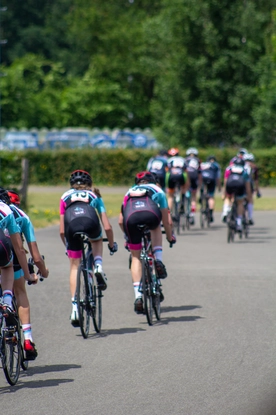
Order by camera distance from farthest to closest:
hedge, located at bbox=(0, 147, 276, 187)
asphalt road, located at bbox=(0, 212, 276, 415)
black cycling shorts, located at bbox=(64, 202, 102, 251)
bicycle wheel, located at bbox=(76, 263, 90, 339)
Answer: hedge, located at bbox=(0, 147, 276, 187), black cycling shorts, located at bbox=(64, 202, 102, 251), bicycle wheel, located at bbox=(76, 263, 90, 339), asphalt road, located at bbox=(0, 212, 276, 415)

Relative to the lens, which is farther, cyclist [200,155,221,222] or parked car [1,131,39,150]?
parked car [1,131,39,150]

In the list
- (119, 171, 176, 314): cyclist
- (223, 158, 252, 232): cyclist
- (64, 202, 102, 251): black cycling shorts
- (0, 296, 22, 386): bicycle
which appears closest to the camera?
(0, 296, 22, 386): bicycle

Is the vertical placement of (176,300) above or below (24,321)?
below

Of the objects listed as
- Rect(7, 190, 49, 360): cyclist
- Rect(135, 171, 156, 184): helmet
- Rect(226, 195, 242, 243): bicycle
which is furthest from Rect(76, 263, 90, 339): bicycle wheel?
Rect(226, 195, 242, 243): bicycle

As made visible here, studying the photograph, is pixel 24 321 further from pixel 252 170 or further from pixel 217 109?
pixel 217 109

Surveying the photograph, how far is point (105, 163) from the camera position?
46.8 metres

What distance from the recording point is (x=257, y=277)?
14.5 meters

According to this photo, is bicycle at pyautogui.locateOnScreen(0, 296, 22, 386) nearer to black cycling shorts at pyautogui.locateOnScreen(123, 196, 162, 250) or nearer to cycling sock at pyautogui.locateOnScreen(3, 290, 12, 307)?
cycling sock at pyautogui.locateOnScreen(3, 290, 12, 307)

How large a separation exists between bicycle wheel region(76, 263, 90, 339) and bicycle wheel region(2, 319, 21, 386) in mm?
1958

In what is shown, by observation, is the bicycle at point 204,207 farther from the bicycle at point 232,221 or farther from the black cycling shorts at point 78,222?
the black cycling shorts at point 78,222

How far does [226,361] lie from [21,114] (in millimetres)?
61612

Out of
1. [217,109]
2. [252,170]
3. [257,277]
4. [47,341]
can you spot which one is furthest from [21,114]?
[47,341]

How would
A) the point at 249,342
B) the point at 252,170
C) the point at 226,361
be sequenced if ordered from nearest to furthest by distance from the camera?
the point at 226,361
the point at 249,342
the point at 252,170

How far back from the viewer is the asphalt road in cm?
695
